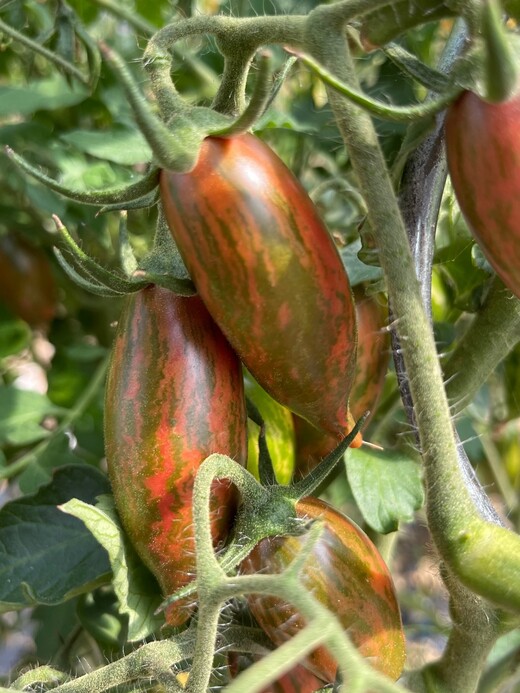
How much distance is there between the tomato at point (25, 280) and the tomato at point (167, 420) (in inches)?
17.7

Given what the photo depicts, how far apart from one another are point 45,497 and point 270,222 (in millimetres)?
336

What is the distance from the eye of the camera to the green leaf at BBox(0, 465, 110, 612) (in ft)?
1.87

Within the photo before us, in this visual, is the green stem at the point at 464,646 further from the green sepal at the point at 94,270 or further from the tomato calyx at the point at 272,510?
the green sepal at the point at 94,270

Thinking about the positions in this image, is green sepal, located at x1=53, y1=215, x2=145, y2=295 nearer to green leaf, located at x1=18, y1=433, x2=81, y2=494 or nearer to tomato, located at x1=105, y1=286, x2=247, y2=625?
tomato, located at x1=105, y1=286, x2=247, y2=625

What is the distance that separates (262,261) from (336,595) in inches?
8.4

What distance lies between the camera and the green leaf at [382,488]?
1.95 feet

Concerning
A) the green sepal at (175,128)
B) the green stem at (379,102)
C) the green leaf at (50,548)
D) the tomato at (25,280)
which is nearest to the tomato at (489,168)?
the green stem at (379,102)

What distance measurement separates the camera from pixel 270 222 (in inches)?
16.5

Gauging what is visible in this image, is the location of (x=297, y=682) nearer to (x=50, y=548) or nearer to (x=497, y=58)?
(x=50, y=548)

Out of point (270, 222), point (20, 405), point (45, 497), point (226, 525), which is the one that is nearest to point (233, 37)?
point (270, 222)

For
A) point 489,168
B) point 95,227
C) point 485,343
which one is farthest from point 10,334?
point 489,168

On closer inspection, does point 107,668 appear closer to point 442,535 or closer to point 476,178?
point 442,535

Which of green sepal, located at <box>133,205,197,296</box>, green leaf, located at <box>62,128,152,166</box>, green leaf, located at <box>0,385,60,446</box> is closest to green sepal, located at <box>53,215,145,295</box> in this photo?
green sepal, located at <box>133,205,197,296</box>

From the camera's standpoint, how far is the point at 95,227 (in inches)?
33.1
